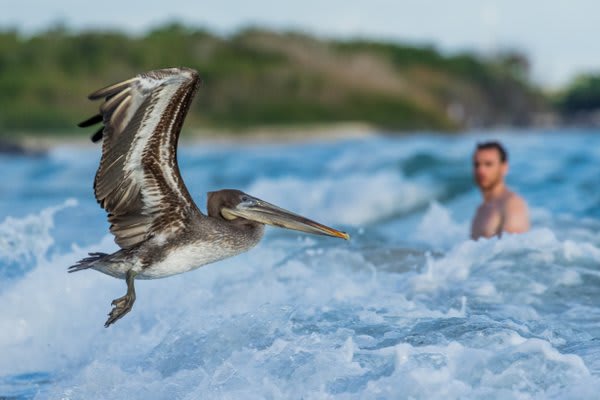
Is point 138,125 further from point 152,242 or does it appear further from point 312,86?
point 312,86

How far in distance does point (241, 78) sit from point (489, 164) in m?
52.9

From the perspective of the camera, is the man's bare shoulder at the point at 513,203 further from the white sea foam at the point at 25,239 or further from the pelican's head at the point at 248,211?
the white sea foam at the point at 25,239

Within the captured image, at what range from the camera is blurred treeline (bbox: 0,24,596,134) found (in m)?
55.4

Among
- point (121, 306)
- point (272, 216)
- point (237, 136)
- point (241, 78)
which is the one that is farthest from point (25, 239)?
point (241, 78)

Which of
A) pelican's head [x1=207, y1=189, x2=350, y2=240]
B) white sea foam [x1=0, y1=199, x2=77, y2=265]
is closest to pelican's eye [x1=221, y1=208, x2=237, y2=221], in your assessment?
pelican's head [x1=207, y1=189, x2=350, y2=240]

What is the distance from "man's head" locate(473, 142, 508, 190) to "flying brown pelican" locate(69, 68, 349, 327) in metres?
3.04

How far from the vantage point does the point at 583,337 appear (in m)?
5.41

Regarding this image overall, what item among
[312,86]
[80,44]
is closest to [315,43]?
[312,86]

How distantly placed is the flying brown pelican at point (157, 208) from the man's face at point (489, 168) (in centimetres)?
306

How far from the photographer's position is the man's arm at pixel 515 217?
8094 mm

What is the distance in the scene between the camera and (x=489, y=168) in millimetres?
8375

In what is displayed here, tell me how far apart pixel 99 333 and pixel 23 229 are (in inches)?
80.1

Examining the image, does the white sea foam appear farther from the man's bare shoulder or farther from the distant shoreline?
the distant shoreline

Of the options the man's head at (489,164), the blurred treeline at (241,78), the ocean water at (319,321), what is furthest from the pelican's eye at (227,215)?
the blurred treeline at (241,78)
